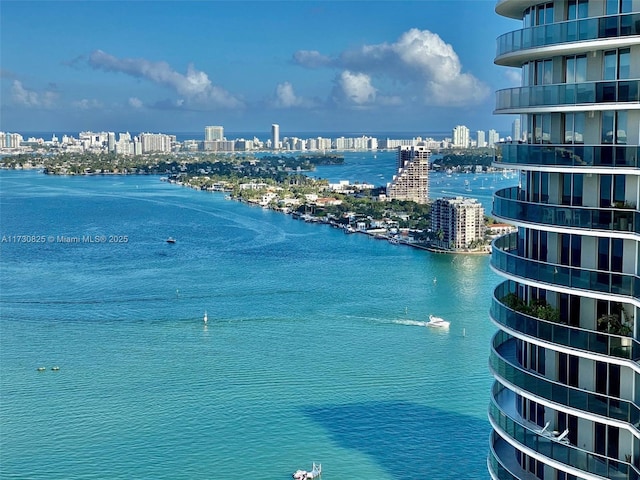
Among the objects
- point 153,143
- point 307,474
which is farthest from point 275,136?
point 307,474

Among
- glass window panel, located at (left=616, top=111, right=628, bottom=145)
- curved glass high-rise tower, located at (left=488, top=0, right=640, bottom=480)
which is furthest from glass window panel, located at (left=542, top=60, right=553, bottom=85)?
glass window panel, located at (left=616, top=111, right=628, bottom=145)

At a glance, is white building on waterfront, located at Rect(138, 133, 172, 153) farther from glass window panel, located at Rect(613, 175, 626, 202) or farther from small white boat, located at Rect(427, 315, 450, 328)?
glass window panel, located at Rect(613, 175, 626, 202)

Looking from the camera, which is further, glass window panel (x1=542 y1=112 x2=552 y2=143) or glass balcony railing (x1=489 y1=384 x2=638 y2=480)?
glass window panel (x1=542 y1=112 x2=552 y2=143)

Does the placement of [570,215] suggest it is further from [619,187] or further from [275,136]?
[275,136]

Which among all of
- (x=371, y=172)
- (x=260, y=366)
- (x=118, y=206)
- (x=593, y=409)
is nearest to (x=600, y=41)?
(x=593, y=409)

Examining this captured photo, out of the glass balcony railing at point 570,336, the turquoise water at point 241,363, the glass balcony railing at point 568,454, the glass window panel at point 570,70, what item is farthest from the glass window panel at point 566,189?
the turquoise water at point 241,363

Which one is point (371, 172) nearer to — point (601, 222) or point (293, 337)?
point (293, 337)

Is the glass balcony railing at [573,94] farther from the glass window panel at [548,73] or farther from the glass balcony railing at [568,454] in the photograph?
the glass balcony railing at [568,454]
